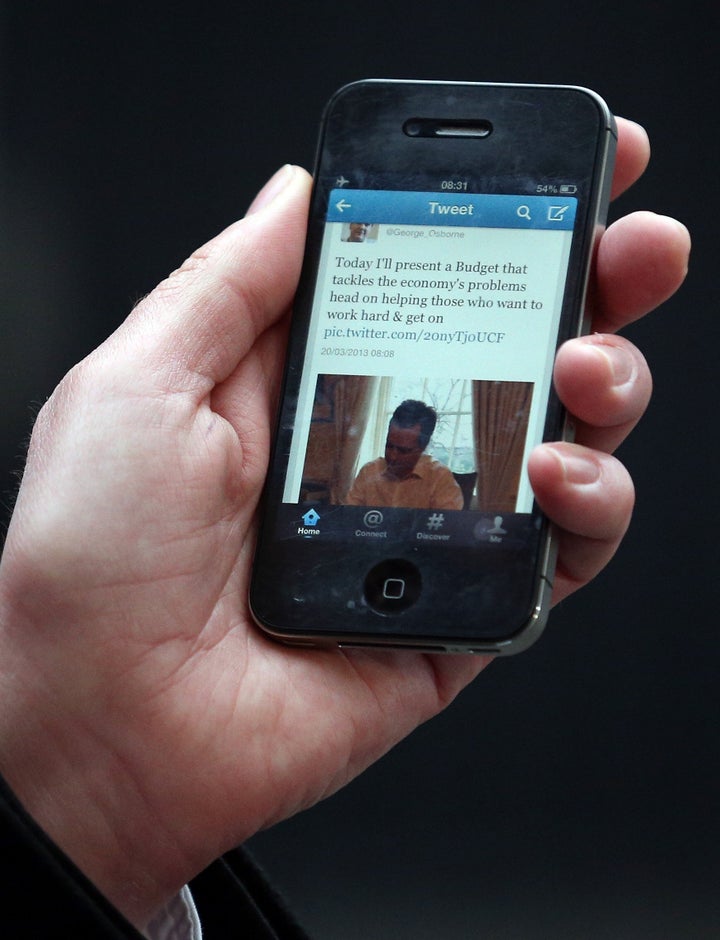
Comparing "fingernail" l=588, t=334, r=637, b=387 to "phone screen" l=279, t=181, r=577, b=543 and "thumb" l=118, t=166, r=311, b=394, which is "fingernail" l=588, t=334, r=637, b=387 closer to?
"phone screen" l=279, t=181, r=577, b=543

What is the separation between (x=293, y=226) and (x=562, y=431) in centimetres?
21

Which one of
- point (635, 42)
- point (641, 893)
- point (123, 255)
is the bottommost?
point (641, 893)

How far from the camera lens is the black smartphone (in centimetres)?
66

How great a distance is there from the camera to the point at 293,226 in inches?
29.1

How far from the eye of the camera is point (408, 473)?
27.2 inches

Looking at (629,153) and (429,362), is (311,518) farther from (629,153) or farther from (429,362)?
(629,153)

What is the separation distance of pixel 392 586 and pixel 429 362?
130 mm

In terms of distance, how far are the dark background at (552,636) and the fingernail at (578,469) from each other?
899 mm

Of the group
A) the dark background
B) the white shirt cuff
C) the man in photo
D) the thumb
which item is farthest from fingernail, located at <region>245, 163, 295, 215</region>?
the dark background

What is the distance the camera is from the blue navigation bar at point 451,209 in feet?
2.33

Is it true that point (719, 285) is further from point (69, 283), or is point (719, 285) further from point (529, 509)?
point (529, 509)

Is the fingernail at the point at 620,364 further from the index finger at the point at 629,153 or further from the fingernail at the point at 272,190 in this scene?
the fingernail at the point at 272,190

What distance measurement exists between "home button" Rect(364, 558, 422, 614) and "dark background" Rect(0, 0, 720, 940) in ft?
2.87

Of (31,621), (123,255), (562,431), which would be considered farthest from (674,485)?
(31,621)
